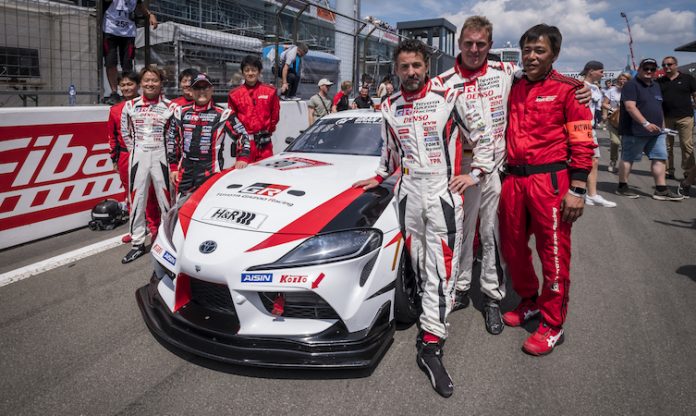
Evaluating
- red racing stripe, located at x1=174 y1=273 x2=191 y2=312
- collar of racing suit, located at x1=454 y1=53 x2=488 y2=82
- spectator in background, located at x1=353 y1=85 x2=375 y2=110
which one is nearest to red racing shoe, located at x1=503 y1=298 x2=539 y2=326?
collar of racing suit, located at x1=454 y1=53 x2=488 y2=82

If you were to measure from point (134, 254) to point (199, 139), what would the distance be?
118 cm

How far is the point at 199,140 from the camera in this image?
4188mm

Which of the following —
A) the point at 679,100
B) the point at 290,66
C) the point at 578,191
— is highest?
the point at 290,66

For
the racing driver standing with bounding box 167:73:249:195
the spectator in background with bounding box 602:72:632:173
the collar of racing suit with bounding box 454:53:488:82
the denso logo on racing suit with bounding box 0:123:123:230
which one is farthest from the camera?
the spectator in background with bounding box 602:72:632:173

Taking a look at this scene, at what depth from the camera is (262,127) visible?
17.4 ft

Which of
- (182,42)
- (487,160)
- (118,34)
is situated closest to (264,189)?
(487,160)

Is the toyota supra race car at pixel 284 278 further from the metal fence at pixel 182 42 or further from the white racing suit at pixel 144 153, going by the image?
the metal fence at pixel 182 42

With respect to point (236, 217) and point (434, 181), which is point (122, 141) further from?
point (434, 181)

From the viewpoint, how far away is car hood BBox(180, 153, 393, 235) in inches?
104

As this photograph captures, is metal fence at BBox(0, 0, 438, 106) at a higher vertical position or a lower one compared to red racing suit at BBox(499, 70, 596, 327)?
higher

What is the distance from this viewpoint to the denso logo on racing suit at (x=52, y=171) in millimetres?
4402

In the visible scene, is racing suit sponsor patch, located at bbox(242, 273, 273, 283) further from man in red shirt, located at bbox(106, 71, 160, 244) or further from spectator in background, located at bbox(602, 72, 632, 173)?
spectator in background, located at bbox(602, 72, 632, 173)

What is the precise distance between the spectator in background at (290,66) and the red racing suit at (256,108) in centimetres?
343

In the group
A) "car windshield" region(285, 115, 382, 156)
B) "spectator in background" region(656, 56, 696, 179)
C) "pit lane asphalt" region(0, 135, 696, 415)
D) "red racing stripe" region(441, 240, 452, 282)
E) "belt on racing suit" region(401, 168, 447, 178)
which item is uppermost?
"spectator in background" region(656, 56, 696, 179)
